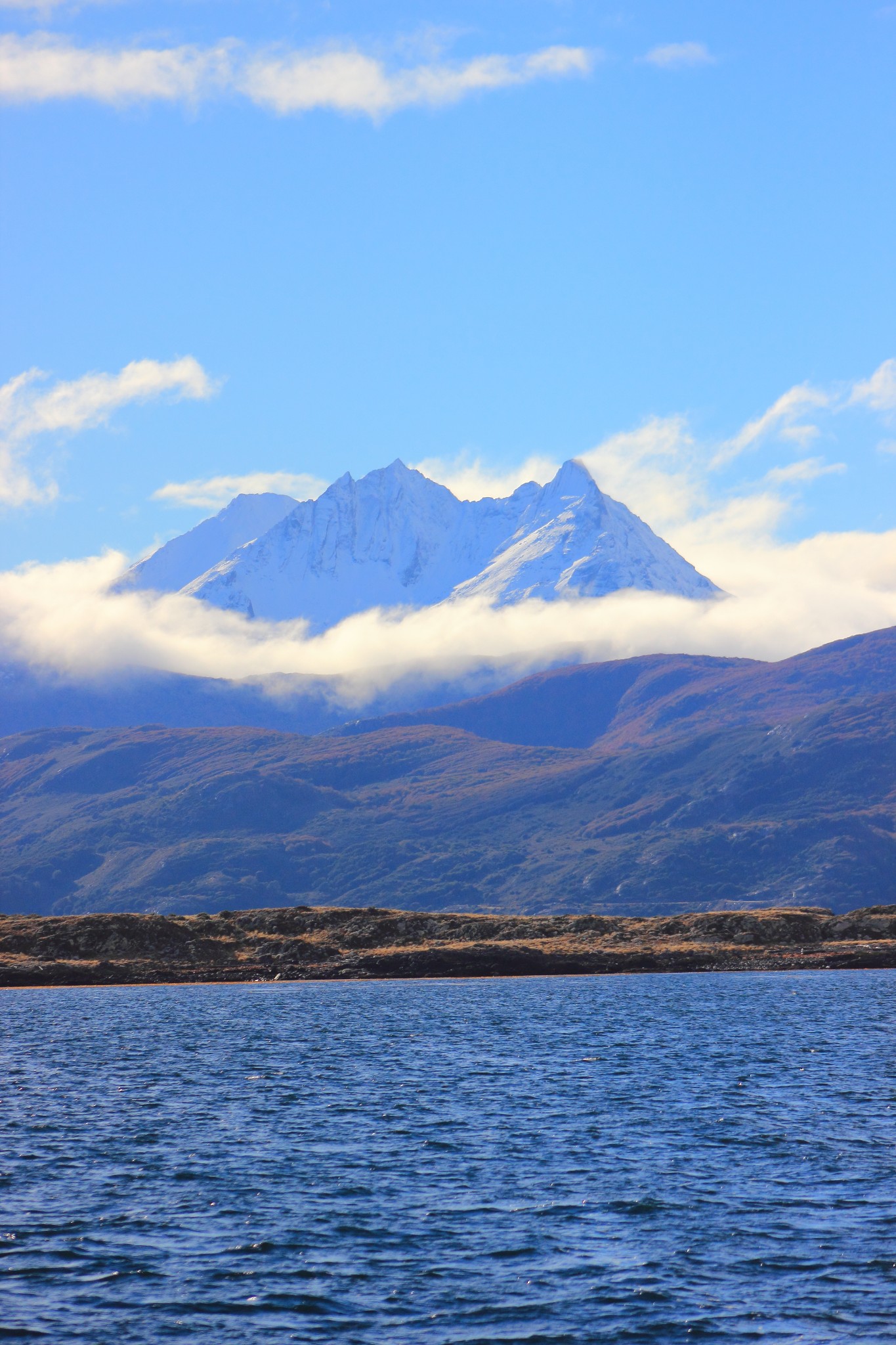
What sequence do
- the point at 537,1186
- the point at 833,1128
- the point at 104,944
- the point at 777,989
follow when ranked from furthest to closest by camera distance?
1. the point at 104,944
2. the point at 777,989
3. the point at 833,1128
4. the point at 537,1186

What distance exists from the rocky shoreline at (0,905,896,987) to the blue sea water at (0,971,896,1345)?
2886 inches

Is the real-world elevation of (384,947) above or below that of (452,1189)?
below

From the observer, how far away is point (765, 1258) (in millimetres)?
36594

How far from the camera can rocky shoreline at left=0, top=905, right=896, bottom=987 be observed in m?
167

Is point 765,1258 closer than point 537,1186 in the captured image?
Yes

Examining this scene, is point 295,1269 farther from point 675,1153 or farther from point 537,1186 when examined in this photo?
point 675,1153

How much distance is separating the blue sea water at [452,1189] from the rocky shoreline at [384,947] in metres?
73.3

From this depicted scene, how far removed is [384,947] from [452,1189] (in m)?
140

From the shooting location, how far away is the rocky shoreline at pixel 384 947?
548ft

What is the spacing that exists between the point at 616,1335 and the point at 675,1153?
2115 cm

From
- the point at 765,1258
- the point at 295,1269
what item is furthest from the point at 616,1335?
the point at 295,1269

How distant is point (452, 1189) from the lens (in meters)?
46.1

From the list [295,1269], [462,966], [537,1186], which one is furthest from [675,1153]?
[462,966]

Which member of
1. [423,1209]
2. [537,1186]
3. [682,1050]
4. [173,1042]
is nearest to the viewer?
[423,1209]
